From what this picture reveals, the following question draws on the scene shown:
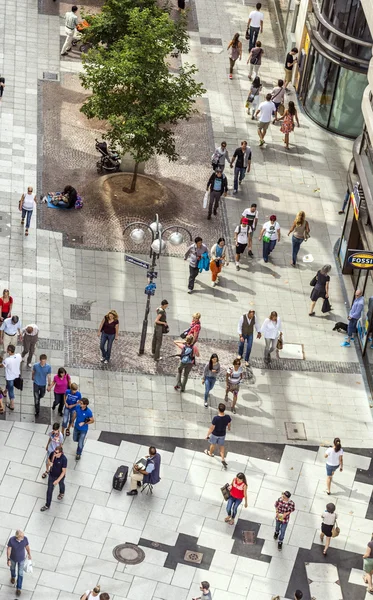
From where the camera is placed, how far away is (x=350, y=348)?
32.3m

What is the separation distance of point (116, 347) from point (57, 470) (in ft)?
19.3

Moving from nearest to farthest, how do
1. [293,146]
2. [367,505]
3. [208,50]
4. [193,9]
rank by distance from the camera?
[367,505] → [293,146] → [208,50] → [193,9]

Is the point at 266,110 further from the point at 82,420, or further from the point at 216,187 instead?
the point at 82,420

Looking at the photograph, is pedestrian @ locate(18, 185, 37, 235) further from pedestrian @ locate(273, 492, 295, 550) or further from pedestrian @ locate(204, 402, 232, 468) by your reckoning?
pedestrian @ locate(273, 492, 295, 550)

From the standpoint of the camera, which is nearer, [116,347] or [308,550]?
[308,550]

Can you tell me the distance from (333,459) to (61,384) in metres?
6.10

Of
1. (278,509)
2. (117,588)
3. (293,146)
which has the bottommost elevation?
(117,588)

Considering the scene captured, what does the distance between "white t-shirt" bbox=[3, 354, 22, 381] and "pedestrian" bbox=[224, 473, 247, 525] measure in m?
5.32

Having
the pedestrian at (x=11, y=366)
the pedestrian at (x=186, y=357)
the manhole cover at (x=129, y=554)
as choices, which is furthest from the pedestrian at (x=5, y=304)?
the manhole cover at (x=129, y=554)

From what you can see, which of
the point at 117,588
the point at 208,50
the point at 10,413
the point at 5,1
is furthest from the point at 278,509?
the point at 5,1

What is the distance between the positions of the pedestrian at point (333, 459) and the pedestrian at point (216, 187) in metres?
10.4

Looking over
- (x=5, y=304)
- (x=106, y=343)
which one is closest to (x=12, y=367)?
(x=5, y=304)

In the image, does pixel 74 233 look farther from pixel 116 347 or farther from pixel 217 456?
pixel 217 456

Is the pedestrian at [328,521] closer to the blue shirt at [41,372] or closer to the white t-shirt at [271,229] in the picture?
the blue shirt at [41,372]
